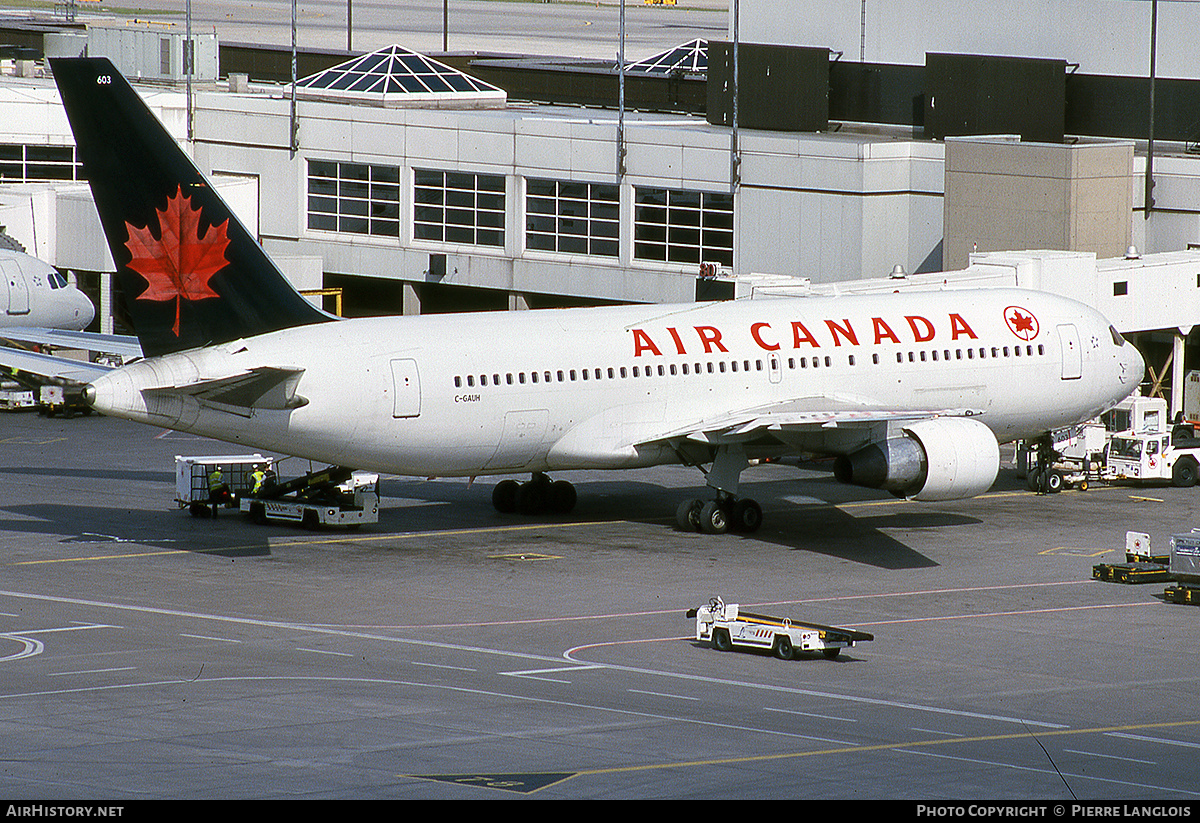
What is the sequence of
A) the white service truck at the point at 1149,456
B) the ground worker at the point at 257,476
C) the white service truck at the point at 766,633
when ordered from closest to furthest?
the white service truck at the point at 766,633 < the ground worker at the point at 257,476 < the white service truck at the point at 1149,456

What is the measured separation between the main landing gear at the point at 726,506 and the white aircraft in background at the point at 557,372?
0.16 ft

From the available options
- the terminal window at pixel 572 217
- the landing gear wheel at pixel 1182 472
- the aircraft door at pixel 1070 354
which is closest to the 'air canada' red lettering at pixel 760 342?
the aircraft door at pixel 1070 354

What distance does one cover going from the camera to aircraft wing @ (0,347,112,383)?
138 ft

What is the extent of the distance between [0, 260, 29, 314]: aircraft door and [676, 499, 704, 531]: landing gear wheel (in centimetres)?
3088

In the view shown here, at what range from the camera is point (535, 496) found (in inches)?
1864

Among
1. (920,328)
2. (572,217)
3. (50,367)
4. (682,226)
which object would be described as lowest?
(50,367)

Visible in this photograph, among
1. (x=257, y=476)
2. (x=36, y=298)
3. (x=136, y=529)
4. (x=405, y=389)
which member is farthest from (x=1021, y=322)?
(x=36, y=298)

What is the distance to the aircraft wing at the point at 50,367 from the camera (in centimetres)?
4206

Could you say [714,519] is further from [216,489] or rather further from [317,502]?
[216,489]

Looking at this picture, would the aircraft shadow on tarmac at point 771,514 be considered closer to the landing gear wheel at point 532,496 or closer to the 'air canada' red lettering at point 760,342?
the landing gear wheel at point 532,496

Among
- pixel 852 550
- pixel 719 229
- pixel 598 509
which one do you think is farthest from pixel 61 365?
pixel 719 229

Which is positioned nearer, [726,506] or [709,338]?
[726,506]

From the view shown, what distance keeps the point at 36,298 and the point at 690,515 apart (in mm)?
31501

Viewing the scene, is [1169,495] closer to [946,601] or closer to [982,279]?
[982,279]
